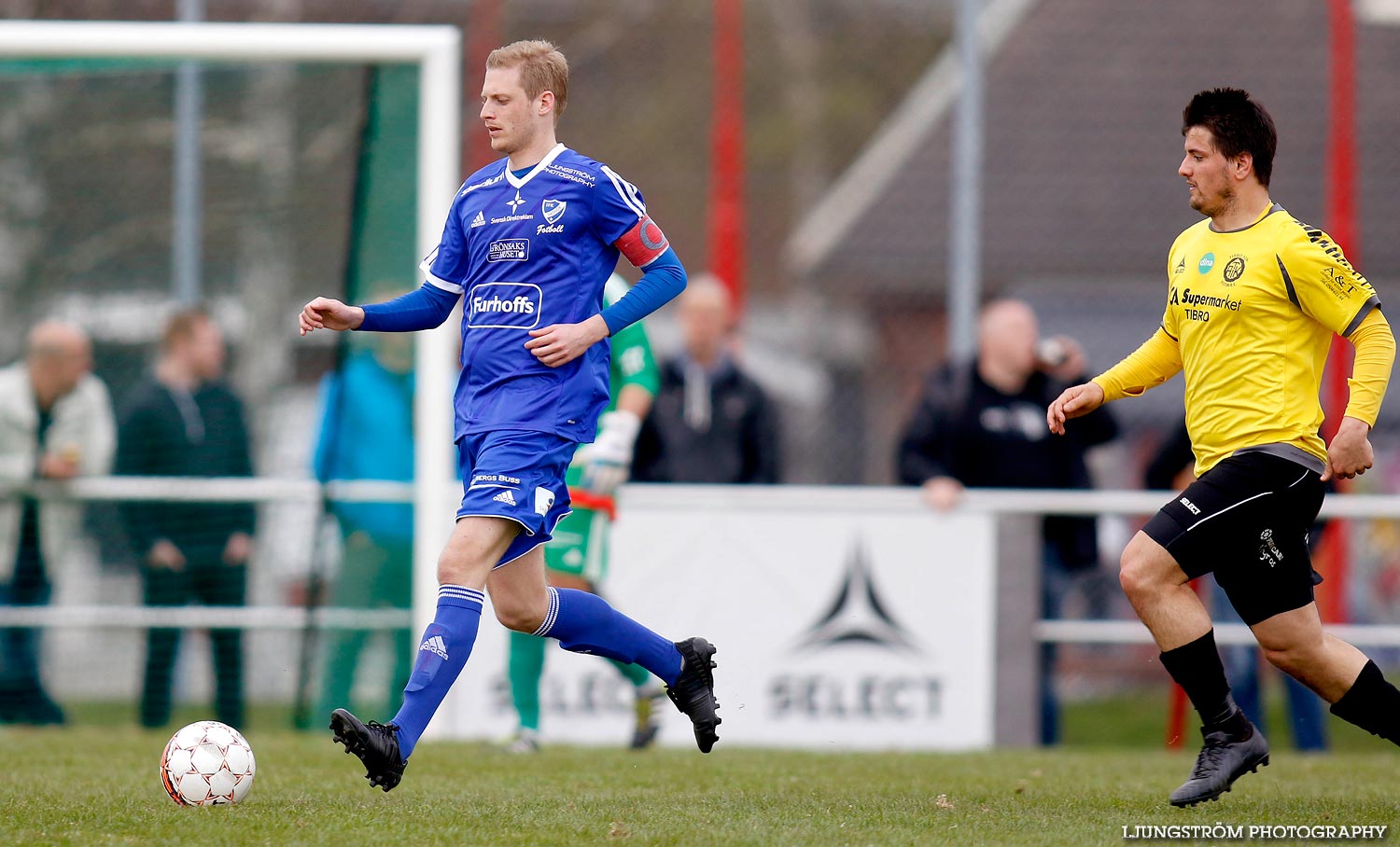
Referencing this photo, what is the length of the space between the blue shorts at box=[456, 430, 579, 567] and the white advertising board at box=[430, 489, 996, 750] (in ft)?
11.3

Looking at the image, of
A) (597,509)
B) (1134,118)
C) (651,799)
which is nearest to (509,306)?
(651,799)

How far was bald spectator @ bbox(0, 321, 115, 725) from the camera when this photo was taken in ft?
28.4

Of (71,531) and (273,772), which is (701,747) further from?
(71,531)

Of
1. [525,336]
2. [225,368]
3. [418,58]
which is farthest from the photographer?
[225,368]

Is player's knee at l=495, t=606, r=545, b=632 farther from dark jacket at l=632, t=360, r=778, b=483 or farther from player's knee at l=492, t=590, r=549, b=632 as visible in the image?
dark jacket at l=632, t=360, r=778, b=483

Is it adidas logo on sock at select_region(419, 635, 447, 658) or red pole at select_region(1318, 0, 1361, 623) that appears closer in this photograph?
adidas logo on sock at select_region(419, 635, 447, 658)

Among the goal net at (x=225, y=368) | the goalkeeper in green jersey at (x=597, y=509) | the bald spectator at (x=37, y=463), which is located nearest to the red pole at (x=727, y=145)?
the goal net at (x=225, y=368)

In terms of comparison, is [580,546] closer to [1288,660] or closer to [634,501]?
[634,501]

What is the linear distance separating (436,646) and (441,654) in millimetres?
29

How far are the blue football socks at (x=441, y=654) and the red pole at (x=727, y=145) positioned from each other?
4.95 m

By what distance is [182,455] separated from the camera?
892 cm

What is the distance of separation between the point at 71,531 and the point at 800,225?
261 inches

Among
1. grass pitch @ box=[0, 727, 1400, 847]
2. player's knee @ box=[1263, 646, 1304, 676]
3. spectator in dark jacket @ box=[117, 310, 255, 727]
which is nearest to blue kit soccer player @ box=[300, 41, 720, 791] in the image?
grass pitch @ box=[0, 727, 1400, 847]

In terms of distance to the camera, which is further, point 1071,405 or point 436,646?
point 1071,405
